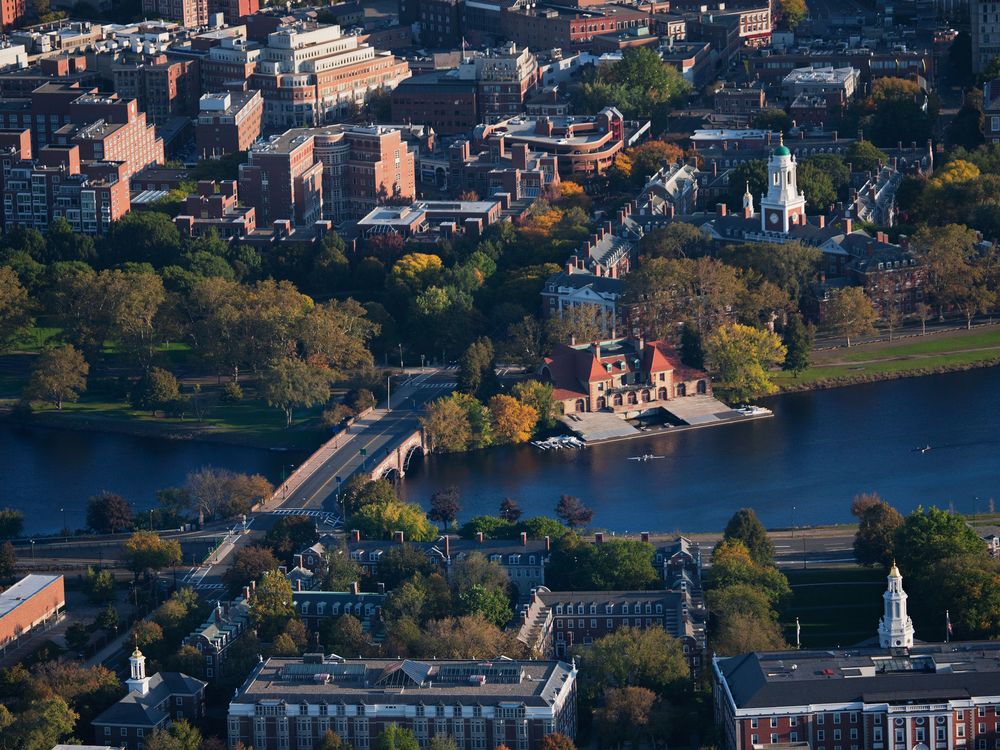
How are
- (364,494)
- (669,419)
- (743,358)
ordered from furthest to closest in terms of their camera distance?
(743,358), (669,419), (364,494)

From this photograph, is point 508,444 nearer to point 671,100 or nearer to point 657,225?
point 657,225

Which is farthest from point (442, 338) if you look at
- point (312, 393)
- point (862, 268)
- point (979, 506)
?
point (979, 506)

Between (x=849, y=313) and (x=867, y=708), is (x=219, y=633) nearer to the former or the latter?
(x=867, y=708)

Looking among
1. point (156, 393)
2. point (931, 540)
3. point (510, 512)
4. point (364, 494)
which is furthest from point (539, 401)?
point (931, 540)

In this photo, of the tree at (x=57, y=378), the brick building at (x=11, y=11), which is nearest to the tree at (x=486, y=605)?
the tree at (x=57, y=378)

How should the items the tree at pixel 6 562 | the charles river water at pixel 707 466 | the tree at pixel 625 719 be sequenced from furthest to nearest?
the charles river water at pixel 707 466 → the tree at pixel 6 562 → the tree at pixel 625 719

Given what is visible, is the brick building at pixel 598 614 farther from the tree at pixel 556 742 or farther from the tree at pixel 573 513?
the tree at pixel 573 513

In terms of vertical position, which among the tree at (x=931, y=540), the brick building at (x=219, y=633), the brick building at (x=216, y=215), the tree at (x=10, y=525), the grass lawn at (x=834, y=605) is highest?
the brick building at (x=216, y=215)

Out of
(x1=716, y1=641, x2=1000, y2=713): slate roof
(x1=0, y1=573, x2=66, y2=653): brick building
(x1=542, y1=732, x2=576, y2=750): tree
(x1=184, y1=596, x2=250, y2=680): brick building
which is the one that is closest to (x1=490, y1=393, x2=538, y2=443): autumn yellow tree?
(x1=0, y1=573, x2=66, y2=653): brick building
